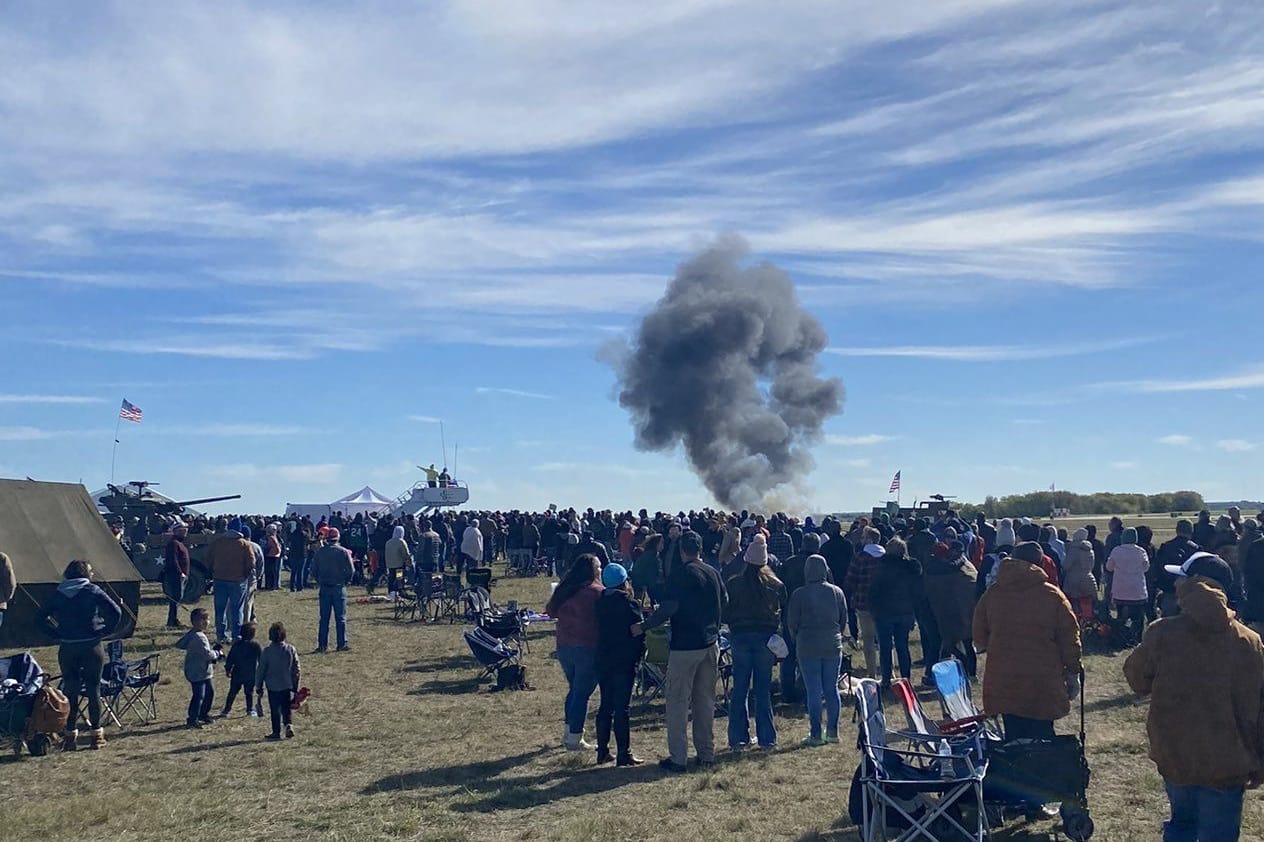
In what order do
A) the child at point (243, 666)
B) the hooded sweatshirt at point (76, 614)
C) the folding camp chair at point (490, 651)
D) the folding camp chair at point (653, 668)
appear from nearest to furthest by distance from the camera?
the hooded sweatshirt at point (76, 614), the folding camp chair at point (653, 668), the child at point (243, 666), the folding camp chair at point (490, 651)

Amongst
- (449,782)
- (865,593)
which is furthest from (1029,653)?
(865,593)

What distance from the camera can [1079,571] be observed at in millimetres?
14531

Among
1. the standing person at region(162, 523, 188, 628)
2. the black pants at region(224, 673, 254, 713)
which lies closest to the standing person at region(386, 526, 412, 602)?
the standing person at region(162, 523, 188, 628)

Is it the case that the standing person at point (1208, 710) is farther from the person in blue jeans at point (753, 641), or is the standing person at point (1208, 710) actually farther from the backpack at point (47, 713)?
the backpack at point (47, 713)

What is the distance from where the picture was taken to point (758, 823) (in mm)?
7258

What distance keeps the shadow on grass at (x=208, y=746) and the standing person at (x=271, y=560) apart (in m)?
14.0

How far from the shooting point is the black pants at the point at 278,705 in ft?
34.0

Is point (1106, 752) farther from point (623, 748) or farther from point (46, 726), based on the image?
point (46, 726)

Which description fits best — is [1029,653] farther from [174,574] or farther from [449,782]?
[174,574]

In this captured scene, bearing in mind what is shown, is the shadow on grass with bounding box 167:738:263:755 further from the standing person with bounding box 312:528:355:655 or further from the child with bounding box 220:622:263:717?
the standing person with bounding box 312:528:355:655

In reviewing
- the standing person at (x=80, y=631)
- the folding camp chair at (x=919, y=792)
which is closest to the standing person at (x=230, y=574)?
the standing person at (x=80, y=631)

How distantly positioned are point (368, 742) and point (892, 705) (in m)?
5.23

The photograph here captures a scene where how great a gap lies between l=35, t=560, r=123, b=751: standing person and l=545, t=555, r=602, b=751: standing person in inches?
158

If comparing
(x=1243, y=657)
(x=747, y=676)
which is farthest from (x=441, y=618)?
(x=1243, y=657)
